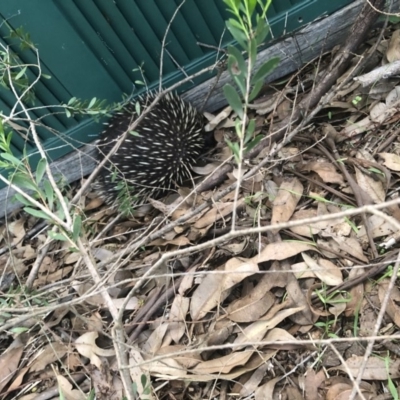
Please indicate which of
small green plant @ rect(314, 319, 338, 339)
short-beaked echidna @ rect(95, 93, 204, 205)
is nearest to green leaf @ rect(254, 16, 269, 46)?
small green plant @ rect(314, 319, 338, 339)

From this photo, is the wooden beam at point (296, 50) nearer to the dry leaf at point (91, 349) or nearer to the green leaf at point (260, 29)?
the dry leaf at point (91, 349)

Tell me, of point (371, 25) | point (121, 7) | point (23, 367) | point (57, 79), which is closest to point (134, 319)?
point (23, 367)

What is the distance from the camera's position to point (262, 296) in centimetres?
168

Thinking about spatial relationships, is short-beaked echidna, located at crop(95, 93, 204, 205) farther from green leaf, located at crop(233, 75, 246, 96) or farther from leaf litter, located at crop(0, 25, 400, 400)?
green leaf, located at crop(233, 75, 246, 96)

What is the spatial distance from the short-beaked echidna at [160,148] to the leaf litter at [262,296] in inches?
10.4

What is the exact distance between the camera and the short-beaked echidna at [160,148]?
2.37m

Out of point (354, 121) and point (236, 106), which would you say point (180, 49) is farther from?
point (236, 106)

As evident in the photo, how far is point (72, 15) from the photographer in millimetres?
2010

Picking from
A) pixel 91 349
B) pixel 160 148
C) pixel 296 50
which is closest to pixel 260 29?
pixel 91 349

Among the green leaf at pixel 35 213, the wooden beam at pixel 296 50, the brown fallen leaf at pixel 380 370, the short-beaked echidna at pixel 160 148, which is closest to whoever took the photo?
the green leaf at pixel 35 213

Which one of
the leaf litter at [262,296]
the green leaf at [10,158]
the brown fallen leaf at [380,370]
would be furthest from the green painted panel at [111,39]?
the brown fallen leaf at [380,370]

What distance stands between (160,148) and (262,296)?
1.02 m

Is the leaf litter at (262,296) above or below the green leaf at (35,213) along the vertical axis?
below

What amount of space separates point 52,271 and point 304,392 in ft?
3.90
